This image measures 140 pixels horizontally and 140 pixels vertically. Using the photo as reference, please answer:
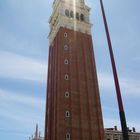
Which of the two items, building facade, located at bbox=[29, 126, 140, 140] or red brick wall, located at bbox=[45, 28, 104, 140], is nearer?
red brick wall, located at bbox=[45, 28, 104, 140]

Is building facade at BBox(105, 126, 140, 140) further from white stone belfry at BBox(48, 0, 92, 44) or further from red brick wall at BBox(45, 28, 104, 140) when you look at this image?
white stone belfry at BBox(48, 0, 92, 44)

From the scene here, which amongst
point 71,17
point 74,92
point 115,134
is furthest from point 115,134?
point 71,17

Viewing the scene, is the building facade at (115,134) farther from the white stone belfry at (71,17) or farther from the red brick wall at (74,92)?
the white stone belfry at (71,17)

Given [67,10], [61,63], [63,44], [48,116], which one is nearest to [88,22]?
[67,10]

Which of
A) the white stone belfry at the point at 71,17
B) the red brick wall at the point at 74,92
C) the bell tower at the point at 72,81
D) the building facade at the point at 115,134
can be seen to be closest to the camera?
the red brick wall at the point at 74,92

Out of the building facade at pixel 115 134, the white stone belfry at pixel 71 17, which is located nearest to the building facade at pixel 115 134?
the building facade at pixel 115 134

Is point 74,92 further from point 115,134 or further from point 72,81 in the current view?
point 115,134

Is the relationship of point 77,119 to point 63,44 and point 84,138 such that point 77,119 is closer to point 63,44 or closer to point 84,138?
point 84,138

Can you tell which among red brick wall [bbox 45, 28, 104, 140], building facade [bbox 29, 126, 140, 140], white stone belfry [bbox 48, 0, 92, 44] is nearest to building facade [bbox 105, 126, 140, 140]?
building facade [bbox 29, 126, 140, 140]

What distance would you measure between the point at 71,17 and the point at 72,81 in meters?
14.0

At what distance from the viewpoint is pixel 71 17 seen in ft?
132

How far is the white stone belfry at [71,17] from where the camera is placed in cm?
3897

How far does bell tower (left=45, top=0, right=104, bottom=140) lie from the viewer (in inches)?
1161

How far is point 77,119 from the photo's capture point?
29.9 m
